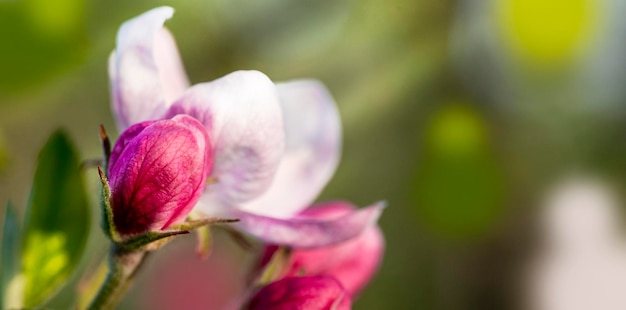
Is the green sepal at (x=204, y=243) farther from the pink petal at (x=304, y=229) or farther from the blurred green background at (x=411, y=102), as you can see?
the blurred green background at (x=411, y=102)

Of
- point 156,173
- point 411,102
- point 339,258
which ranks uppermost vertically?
point 156,173

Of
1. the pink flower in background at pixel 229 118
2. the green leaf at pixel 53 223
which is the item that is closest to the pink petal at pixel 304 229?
the pink flower in background at pixel 229 118

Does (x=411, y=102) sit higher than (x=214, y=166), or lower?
lower

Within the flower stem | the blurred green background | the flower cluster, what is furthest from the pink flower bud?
the blurred green background

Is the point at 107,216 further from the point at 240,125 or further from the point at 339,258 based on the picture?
the point at 339,258

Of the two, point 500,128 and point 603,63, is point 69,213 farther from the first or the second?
point 500,128

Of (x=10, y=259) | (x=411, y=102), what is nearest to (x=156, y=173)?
(x=10, y=259)
